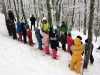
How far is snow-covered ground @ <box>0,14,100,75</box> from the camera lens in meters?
8.03

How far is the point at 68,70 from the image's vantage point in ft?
31.5

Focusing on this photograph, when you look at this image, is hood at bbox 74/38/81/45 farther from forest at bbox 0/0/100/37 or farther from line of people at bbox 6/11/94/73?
forest at bbox 0/0/100/37

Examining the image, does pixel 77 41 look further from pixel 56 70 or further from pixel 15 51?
pixel 15 51

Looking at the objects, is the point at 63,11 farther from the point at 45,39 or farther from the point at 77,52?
the point at 77,52

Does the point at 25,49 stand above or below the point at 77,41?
below

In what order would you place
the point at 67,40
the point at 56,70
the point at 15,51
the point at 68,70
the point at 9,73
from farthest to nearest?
the point at 67,40 < the point at 15,51 < the point at 68,70 < the point at 56,70 < the point at 9,73

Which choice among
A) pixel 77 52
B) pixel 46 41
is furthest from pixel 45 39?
pixel 77 52

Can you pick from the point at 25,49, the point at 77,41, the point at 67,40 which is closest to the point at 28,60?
the point at 25,49

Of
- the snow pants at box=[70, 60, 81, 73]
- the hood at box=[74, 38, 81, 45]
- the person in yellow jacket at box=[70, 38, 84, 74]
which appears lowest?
the snow pants at box=[70, 60, 81, 73]

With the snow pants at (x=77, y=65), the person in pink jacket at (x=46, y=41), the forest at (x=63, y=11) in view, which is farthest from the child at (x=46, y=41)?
the forest at (x=63, y=11)

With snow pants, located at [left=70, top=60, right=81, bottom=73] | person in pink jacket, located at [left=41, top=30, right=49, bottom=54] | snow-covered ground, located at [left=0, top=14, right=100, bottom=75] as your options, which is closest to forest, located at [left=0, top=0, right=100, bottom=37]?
person in pink jacket, located at [left=41, top=30, right=49, bottom=54]

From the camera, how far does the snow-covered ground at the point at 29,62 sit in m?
8.03

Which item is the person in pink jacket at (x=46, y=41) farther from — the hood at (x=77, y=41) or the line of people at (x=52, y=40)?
the hood at (x=77, y=41)

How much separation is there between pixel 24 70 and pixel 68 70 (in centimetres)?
264
